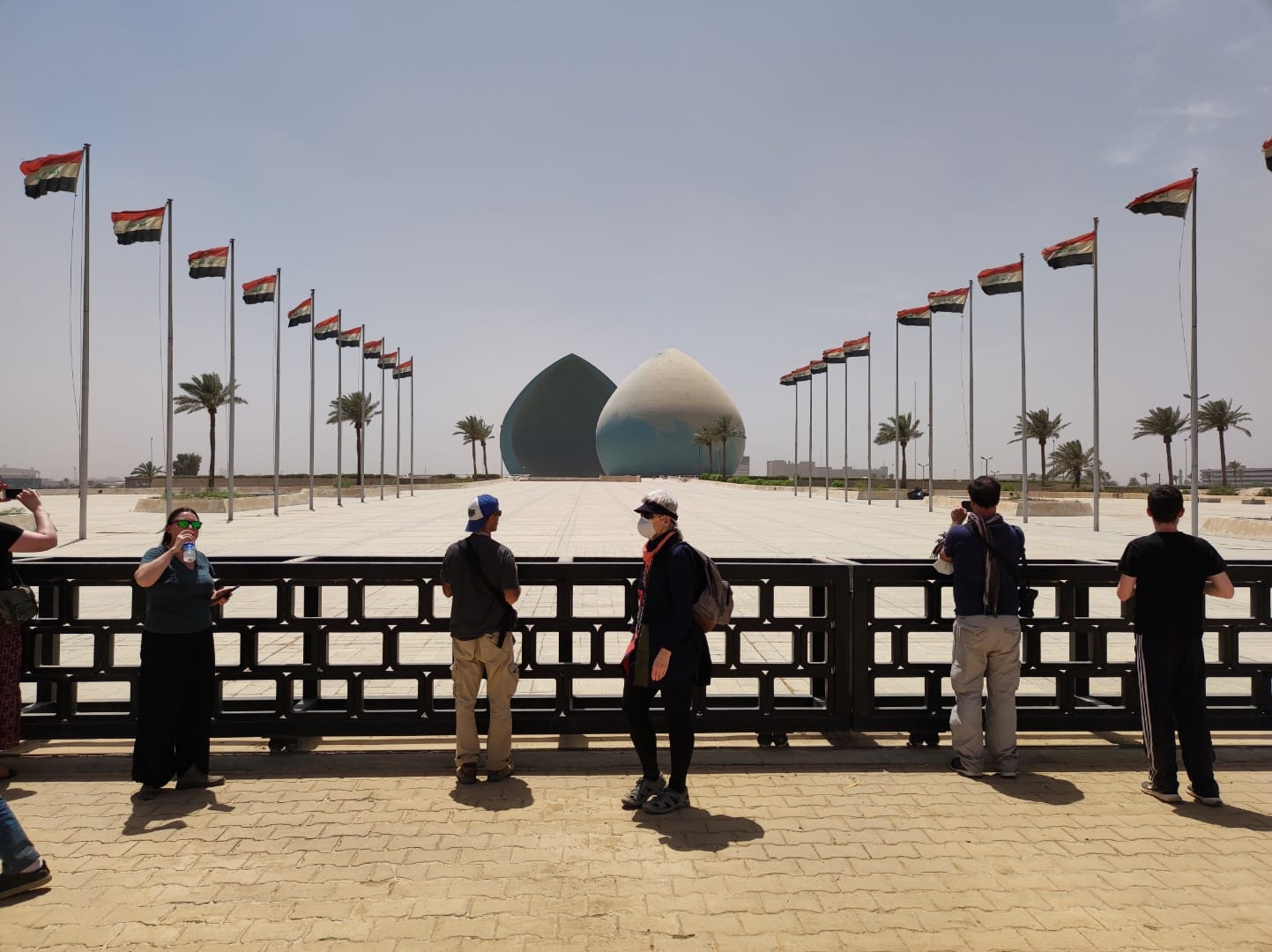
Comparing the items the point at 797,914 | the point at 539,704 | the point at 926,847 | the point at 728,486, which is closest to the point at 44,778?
the point at 539,704

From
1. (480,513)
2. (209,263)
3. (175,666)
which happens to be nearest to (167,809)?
(175,666)

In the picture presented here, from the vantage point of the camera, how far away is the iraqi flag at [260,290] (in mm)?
28281

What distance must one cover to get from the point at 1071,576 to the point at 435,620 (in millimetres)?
4051

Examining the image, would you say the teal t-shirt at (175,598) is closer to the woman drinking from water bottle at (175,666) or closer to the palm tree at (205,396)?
the woman drinking from water bottle at (175,666)

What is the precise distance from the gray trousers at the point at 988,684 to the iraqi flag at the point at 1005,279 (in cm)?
2604

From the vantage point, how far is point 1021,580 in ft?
17.2

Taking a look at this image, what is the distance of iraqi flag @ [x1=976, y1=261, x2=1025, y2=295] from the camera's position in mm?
27641

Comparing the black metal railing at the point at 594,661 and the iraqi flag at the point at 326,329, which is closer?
the black metal railing at the point at 594,661

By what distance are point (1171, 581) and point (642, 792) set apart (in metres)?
3.09

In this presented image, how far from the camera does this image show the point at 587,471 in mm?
134250

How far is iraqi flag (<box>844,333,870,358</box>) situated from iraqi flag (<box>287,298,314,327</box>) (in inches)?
1052

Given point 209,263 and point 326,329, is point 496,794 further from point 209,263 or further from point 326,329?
point 326,329

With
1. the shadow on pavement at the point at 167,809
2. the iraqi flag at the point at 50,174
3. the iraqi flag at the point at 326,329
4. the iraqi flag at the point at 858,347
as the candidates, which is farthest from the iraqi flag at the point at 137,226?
the iraqi flag at the point at 858,347

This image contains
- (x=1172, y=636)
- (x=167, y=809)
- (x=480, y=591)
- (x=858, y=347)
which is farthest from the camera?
(x=858, y=347)
